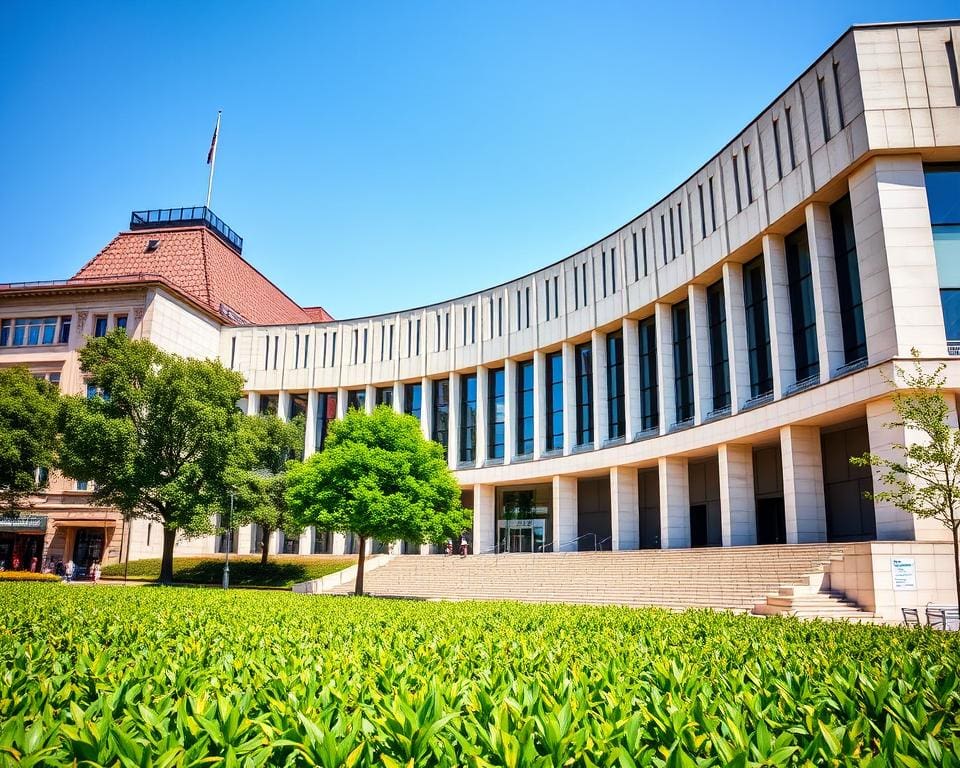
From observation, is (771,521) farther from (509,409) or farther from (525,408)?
(525,408)

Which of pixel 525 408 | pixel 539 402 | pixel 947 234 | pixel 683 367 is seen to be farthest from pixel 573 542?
pixel 947 234

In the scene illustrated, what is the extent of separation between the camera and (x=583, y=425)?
49.4 metres

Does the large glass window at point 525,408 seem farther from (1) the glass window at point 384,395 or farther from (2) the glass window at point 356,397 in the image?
(2) the glass window at point 356,397

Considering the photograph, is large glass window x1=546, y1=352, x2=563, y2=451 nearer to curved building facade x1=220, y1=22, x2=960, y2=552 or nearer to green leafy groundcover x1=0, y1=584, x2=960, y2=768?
curved building facade x1=220, y1=22, x2=960, y2=552

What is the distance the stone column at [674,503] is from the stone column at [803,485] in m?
8.93

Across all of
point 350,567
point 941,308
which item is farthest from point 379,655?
point 350,567

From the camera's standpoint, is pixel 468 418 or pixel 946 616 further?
pixel 468 418

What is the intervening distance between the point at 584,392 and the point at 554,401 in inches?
118

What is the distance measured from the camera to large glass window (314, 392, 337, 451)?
6134 cm

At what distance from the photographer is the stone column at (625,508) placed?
42.7 m

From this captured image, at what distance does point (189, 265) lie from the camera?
201 ft

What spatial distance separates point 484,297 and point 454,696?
5219 centimetres

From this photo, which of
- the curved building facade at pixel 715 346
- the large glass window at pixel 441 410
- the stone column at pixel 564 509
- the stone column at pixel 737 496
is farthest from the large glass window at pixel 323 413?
the stone column at pixel 737 496

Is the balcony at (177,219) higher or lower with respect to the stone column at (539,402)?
higher
